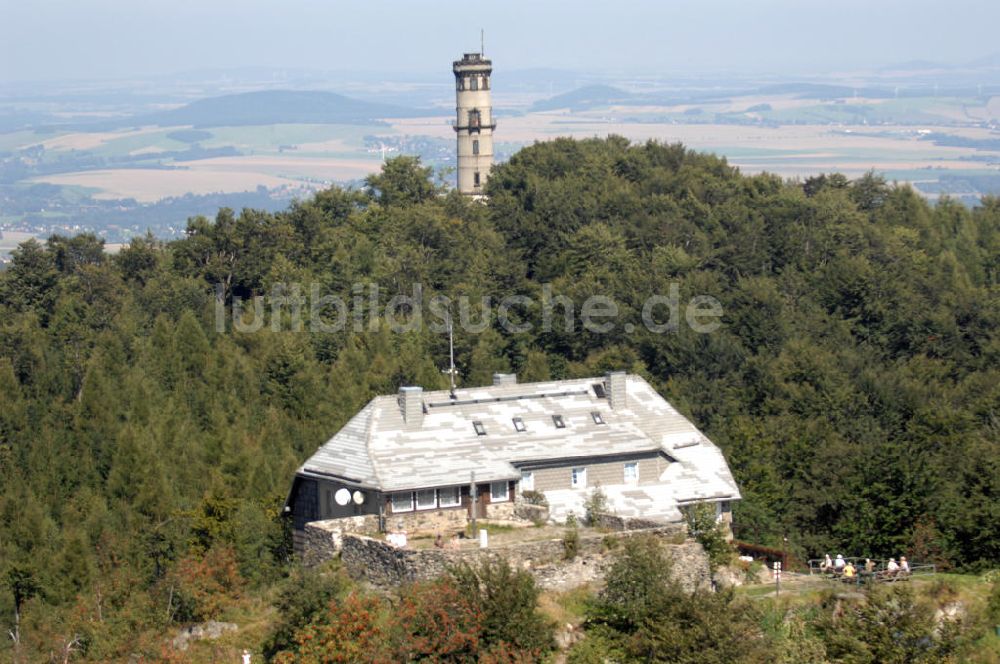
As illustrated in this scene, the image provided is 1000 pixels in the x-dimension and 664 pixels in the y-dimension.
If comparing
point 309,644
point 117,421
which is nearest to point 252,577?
point 309,644

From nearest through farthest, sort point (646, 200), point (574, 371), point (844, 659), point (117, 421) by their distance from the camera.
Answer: point (844, 659) < point (117, 421) < point (574, 371) < point (646, 200)

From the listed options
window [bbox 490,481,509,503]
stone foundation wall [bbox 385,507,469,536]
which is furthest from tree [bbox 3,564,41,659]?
stone foundation wall [bbox 385,507,469,536]

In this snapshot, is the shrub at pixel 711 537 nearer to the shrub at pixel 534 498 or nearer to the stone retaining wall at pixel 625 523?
the stone retaining wall at pixel 625 523

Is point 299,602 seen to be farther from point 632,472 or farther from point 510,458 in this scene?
point 632,472

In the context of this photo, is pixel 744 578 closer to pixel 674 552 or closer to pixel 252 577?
pixel 674 552

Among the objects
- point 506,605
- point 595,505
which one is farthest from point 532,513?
point 506,605

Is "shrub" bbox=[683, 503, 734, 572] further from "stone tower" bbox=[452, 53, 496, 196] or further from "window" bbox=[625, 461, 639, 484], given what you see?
"stone tower" bbox=[452, 53, 496, 196]
